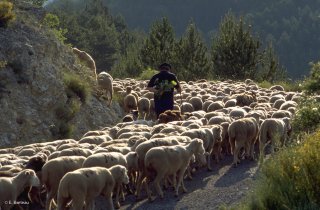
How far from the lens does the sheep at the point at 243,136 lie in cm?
1574

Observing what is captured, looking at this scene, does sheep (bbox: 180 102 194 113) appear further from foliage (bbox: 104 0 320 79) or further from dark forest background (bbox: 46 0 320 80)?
foliage (bbox: 104 0 320 79)

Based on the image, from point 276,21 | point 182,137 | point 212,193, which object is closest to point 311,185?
point 212,193

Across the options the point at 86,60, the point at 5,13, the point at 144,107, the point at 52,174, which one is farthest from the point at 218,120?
the point at 86,60

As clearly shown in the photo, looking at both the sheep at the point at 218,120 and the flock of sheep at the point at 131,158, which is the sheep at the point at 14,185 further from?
the sheep at the point at 218,120

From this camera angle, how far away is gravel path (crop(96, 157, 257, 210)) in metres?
12.4

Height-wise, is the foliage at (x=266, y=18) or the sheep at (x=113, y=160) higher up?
the foliage at (x=266, y=18)

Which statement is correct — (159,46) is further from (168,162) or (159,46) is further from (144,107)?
(168,162)

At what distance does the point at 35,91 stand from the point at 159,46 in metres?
31.9

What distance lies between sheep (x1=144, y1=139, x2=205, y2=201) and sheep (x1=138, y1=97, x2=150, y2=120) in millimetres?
10108

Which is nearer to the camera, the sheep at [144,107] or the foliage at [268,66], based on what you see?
the sheep at [144,107]

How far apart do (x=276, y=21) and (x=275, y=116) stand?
118m

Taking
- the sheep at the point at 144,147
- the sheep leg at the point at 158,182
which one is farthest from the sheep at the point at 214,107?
the sheep leg at the point at 158,182

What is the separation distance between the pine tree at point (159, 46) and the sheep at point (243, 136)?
37138 millimetres

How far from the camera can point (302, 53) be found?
119m
